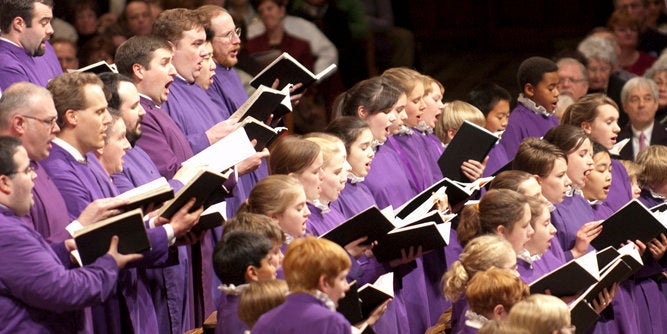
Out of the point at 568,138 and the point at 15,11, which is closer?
the point at 15,11

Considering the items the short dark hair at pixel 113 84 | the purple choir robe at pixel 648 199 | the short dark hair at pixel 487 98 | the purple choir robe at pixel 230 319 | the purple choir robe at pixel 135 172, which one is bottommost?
the purple choir robe at pixel 648 199

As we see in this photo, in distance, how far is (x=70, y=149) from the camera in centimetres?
501

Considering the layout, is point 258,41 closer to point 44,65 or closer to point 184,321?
point 44,65

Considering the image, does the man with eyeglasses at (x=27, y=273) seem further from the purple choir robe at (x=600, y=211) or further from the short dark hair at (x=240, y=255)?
the purple choir robe at (x=600, y=211)

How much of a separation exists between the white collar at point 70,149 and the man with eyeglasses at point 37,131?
9.5 inches

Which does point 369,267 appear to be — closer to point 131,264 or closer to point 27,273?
point 131,264

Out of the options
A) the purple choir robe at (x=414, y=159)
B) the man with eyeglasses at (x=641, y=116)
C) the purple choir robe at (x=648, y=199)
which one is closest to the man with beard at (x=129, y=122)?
the purple choir robe at (x=414, y=159)

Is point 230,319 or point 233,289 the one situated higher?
point 233,289

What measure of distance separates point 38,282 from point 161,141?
153 centimetres

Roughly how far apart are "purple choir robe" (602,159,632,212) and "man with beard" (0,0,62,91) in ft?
10.1

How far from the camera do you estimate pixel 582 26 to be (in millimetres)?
12656

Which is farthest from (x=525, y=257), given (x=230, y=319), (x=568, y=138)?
(x=230, y=319)

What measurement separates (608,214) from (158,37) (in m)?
2.60

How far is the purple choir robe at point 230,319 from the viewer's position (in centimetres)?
463
